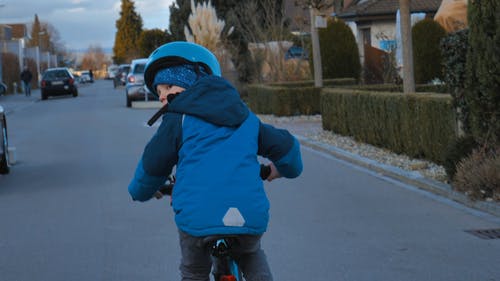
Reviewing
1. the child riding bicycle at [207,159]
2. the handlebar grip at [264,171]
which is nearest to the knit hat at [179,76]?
the child riding bicycle at [207,159]

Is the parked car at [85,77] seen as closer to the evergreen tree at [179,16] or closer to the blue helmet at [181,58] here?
the evergreen tree at [179,16]

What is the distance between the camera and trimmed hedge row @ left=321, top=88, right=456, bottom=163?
12148 mm

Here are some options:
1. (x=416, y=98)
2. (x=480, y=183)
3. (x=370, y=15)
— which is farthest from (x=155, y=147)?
(x=370, y=15)

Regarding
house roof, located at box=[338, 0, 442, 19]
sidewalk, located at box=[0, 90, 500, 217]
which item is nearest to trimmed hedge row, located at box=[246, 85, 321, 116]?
sidewalk, located at box=[0, 90, 500, 217]

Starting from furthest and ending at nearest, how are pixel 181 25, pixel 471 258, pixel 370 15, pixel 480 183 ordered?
pixel 181 25 < pixel 370 15 < pixel 480 183 < pixel 471 258

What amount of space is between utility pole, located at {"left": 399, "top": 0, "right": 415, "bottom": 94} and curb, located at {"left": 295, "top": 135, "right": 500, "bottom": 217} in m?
1.49

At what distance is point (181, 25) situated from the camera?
168 feet

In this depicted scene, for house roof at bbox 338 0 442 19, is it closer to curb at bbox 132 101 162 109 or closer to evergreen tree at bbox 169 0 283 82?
evergreen tree at bbox 169 0 283 82

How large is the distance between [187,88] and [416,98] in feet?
31.7

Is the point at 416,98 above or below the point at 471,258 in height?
above

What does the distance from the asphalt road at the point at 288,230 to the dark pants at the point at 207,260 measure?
9.62 ft

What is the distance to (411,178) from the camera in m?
11.6

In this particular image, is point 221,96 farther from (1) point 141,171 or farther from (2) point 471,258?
(2) point 471,258

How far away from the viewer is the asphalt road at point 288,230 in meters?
7.07
